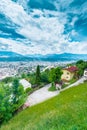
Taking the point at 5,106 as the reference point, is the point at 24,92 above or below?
above

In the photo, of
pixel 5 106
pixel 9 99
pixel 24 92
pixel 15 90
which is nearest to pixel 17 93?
pixel 15 90

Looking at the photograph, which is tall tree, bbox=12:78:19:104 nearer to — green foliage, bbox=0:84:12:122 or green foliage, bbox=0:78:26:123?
green foliage, bbox=0:78:26:123

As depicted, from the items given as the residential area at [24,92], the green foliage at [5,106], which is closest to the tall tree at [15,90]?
the residential area at [24,92]

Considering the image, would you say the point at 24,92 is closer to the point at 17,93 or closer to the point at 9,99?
the point at 17,93

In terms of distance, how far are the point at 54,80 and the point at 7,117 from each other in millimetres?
28727

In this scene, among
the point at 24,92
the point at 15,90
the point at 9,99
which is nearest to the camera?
the point at 9,99

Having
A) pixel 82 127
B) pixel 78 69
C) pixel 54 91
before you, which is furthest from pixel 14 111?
pixel 78 69

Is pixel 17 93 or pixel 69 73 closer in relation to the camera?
pixel 17 93

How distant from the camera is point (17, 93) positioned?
1241 inches

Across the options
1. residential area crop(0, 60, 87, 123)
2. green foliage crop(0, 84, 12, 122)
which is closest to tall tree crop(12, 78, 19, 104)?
residential area crop(0, 60, 87, 123)

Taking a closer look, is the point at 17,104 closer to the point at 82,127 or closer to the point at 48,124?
the point at 48,124

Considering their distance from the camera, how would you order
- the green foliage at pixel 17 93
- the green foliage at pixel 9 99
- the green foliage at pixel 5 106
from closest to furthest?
the green foliage at pixel 5 106 → the green foliage at pixel 9 99 → the green foliage at pixel 17 93

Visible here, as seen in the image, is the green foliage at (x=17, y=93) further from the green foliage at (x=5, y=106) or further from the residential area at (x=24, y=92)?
the green foliage at (x=5, y=106)

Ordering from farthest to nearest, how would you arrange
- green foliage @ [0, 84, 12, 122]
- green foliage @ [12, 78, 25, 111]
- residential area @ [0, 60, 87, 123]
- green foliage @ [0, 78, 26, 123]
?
1. green foliage @ [12, 78, 25, 111]
2. residential area @ [0, 60, 87, 123]
3. green foliage @ [0, 78, 26, 123]
4. green foliage @ [0, 84, 12, 122]
